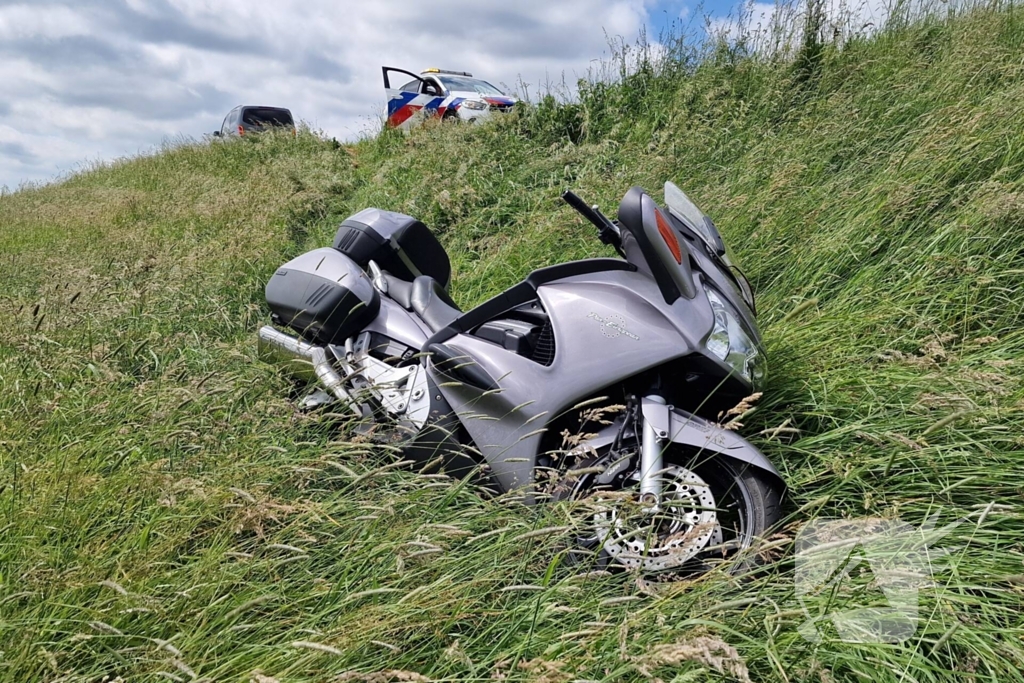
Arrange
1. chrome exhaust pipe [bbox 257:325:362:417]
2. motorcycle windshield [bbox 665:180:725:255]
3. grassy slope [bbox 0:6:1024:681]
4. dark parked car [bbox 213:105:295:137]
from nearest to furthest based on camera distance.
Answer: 1. grassy slope [bbox 0:6:1024:681]
2. motorcycle windshield [bbox 665:180:725:255]
3. chrome exhaust pipe [bbox 257:325:362:417]
4. dark parked car [bbox 213:105:295:137]

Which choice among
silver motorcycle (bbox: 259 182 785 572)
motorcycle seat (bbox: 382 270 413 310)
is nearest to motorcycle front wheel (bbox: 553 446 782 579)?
silver motorcycle (bbox: 259 182 785 572)

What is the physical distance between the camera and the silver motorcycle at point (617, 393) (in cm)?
196

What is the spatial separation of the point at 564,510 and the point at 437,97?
10.9 metres

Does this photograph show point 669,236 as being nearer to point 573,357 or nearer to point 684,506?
point 573,357

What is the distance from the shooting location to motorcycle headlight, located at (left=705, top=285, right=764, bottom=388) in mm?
2035

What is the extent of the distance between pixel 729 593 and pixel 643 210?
107 centimetres

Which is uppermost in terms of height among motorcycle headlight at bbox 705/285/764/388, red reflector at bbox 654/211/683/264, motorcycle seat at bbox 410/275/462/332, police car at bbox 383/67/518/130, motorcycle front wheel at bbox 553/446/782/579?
police car at bbox 383/67/518/130

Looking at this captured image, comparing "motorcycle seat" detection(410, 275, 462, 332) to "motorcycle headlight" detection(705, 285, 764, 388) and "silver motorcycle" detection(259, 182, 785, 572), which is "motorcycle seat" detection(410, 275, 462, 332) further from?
"motorcycle headlight" detection(705, 285, 764, 388)

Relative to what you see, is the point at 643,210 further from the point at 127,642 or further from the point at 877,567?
the point at 127,642

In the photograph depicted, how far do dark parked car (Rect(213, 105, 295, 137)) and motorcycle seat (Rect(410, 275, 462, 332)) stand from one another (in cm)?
1408

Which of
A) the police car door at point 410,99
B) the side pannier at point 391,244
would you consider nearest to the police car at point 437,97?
the police car door at point 410,99

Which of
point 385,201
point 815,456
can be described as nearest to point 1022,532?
point 815,456

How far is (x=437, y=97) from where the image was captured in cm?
1155

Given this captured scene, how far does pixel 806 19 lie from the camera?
19.2ft
